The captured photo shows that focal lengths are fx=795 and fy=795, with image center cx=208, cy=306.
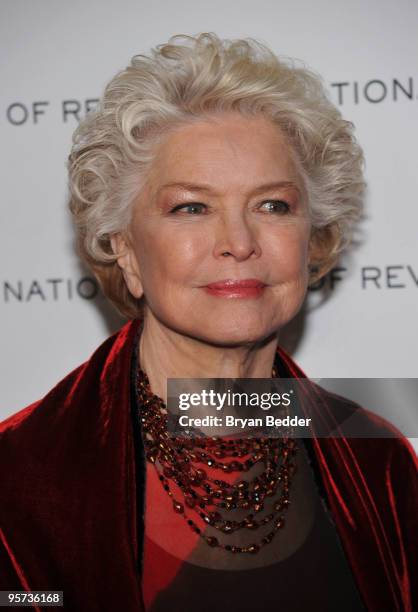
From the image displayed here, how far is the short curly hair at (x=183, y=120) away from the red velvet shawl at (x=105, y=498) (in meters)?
0.30

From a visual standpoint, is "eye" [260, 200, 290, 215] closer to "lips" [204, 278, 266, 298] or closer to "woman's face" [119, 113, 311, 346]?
"woman's face" [119, 113, 311, 346]

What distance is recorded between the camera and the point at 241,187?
4.92ft

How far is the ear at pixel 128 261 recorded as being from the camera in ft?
5.43

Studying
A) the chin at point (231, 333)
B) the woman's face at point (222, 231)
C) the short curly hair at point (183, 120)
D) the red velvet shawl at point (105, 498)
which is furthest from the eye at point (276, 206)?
the red velvet shawl at point (105, 498)

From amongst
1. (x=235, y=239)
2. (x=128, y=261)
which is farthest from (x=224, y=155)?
(x=128, y=261)

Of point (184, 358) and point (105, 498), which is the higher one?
point (184, 358)

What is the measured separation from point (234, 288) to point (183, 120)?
349 millimetres

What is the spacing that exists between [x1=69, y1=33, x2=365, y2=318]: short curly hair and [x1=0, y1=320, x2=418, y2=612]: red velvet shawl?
30 cm

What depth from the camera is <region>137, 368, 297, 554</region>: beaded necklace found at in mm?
1530

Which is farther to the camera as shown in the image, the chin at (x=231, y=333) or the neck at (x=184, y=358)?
the neck at (x=184, y=358)

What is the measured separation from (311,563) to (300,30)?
1.28 metres

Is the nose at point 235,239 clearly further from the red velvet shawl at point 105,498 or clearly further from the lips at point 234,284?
the red velvet shawl at point 105,498

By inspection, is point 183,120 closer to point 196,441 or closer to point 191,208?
point 191,208

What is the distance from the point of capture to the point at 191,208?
153cm
